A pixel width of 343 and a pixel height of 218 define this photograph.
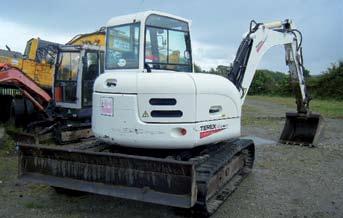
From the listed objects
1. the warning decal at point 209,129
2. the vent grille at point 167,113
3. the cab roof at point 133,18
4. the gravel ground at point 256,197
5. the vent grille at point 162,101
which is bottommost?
the gravel ground at point 256,197

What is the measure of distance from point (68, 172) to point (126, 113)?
3.81ft

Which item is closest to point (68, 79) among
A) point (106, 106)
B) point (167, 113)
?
point (106, 106)

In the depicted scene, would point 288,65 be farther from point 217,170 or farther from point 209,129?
point 217,170

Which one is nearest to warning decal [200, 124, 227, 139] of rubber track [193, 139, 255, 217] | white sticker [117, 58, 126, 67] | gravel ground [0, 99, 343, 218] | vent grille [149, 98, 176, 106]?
rubber track [193, 139, 255, 217]

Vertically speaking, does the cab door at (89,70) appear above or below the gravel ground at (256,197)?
above

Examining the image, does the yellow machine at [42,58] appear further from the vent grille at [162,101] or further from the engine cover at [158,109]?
the vent grille at [162,101]

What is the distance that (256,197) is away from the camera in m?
6.95

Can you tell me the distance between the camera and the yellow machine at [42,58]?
41.5 ft

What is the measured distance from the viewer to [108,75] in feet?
21.2

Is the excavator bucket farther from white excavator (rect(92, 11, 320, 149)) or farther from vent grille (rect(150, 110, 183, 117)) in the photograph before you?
vent grille (rect(150, 110, 183, 117))

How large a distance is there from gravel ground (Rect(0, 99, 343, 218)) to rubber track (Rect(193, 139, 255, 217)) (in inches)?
4.7

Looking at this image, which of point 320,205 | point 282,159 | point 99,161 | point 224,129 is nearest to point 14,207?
point 99,161

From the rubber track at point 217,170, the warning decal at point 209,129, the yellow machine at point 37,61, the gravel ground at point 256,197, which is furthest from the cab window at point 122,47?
the yellow machine at point 37,61

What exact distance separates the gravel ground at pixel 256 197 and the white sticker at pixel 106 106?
1.31 meters
